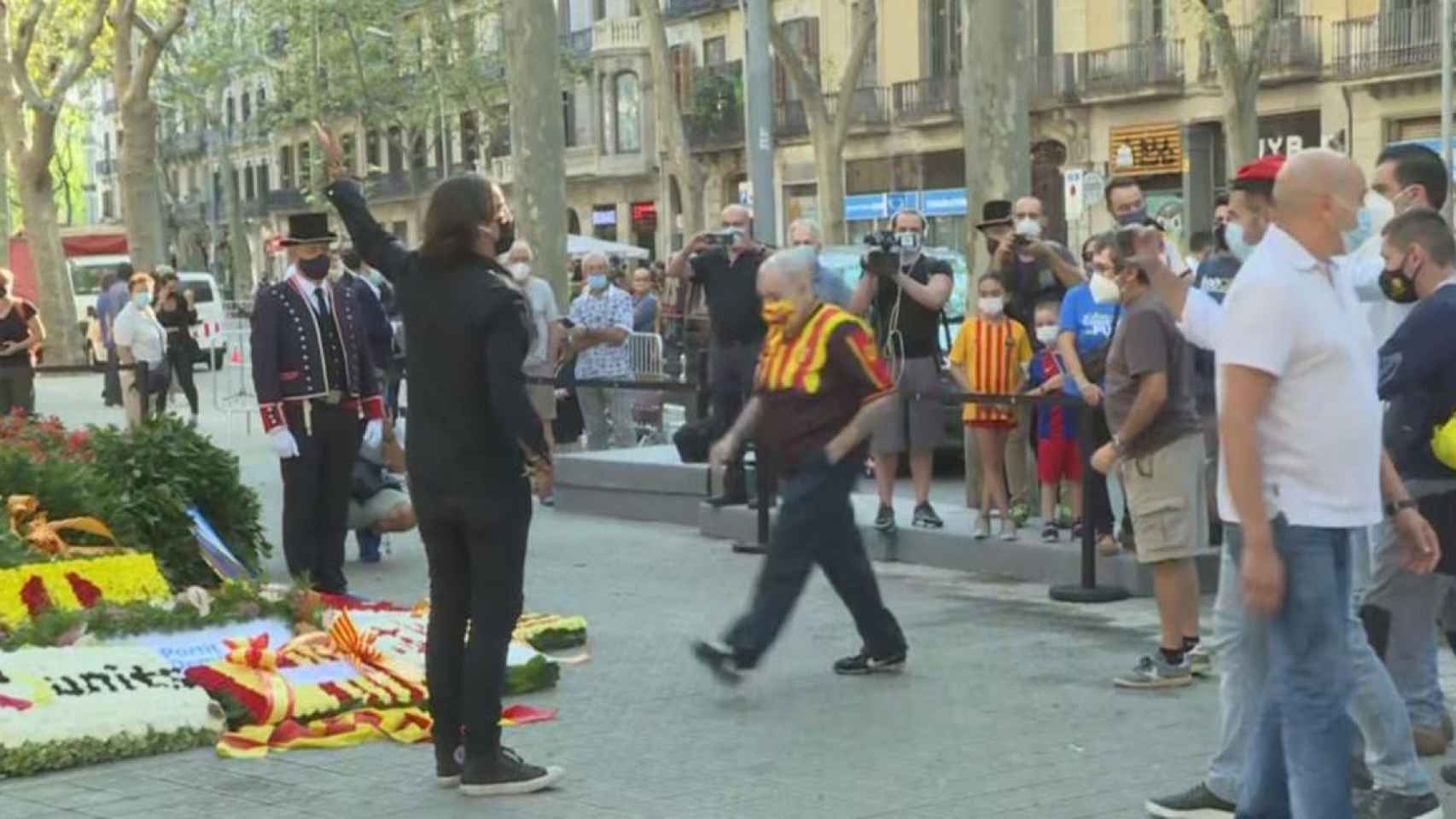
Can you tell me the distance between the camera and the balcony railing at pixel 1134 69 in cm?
4447

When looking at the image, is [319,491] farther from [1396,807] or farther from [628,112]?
[628,112]

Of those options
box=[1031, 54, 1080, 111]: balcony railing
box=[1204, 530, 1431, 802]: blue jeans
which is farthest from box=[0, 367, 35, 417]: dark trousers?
box=[1031, 54, 1080, 111]: balcony railing

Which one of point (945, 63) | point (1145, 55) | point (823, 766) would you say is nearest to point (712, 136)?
point (945, 63)

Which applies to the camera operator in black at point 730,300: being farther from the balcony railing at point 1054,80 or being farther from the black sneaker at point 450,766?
the balcony railing at point 1054,80

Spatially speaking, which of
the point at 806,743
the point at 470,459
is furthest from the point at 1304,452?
the point at 806,743

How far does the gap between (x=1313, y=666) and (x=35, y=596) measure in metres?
6.02

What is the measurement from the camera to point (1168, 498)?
30.4 ft

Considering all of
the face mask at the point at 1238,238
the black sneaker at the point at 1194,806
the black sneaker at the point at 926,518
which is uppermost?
the face mask at the point at 1238,238

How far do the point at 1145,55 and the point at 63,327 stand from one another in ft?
74.4

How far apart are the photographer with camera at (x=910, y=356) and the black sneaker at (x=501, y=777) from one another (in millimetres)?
5800

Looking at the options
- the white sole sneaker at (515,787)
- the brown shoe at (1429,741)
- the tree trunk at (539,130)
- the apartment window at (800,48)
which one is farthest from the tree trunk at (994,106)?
the apartment window at (800,48)

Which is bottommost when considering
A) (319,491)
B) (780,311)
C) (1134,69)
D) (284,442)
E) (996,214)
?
(319,491)

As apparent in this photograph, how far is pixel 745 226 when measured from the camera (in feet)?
46.5

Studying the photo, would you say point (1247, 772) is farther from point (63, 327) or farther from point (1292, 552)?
point (63, 327)
